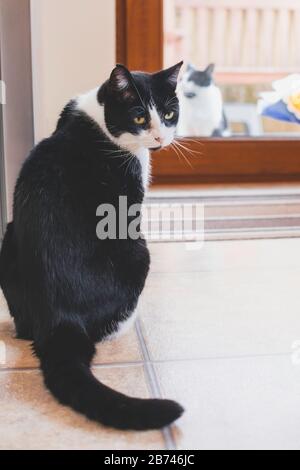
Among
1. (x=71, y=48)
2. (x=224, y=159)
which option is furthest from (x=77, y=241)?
(x=224, y=159)

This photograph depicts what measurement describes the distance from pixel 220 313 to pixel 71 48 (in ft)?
3.69

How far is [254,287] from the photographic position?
1272 millimetres

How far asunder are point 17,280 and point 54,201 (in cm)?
17

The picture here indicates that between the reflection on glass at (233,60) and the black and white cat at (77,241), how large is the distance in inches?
56.5

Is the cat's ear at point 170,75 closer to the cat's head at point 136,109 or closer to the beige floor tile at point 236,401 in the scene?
the cat's head at point 136,109

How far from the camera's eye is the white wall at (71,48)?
178cm

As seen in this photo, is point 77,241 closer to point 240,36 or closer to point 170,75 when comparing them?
point 170,75

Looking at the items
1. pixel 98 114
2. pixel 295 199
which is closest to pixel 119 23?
pixel 295 199

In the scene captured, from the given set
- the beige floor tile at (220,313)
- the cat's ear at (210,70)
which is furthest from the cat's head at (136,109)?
the cat's ear at (210,70)

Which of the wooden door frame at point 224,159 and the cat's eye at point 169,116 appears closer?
the cat's eye at point 169,116

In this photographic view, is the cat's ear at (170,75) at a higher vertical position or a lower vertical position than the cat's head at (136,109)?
higher

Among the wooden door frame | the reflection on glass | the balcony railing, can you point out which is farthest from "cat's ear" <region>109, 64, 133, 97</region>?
the balcony railing

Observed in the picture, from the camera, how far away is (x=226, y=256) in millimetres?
1501
